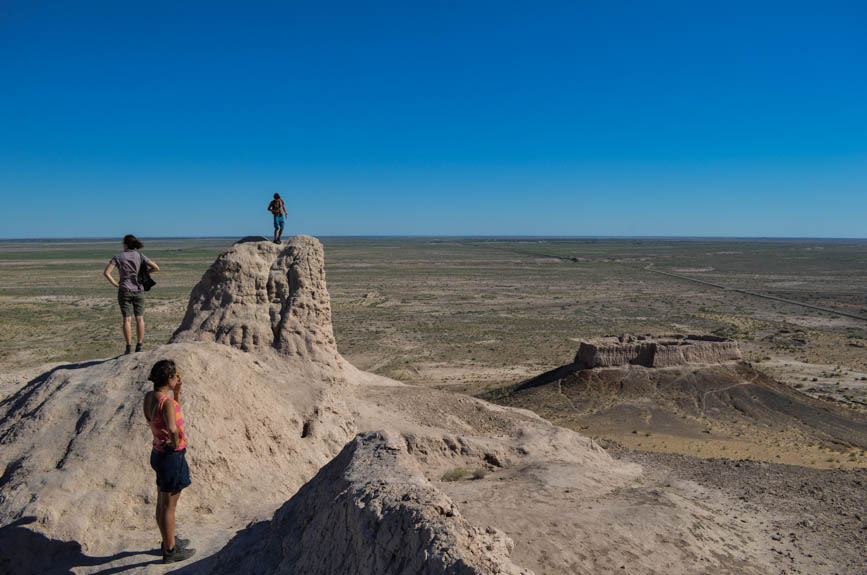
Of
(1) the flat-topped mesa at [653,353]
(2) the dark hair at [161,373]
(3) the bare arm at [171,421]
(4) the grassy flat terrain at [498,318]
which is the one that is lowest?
(4) the grassy flat terrain at [498,318]

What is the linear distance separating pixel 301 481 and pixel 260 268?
6.67 metres

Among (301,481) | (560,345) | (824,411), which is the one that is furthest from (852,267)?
(301,481)

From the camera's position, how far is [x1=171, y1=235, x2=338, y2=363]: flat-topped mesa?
13172 millimetres

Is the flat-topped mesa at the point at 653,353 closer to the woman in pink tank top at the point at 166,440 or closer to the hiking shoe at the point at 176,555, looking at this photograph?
the hiking shoe at the point at 176,555

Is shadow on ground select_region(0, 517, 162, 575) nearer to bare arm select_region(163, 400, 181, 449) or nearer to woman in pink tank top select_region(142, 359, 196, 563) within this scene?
woman in pink tank top select_region(142, 359, 196, 563)

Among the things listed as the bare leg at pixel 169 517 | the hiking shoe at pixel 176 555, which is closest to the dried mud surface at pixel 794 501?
the hiking shoe at pixel 176 555

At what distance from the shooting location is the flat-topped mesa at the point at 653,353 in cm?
2288

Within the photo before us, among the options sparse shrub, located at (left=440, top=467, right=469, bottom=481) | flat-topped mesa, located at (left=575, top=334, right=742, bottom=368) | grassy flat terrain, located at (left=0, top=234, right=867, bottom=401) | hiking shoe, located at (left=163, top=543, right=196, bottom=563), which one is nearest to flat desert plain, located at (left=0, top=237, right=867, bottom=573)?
grassy flat terrain, located at (left=0, top=234, right=867, bottom=401)

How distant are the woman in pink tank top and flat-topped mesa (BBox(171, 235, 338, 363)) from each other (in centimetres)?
763

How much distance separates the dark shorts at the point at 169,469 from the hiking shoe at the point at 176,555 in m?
0.79

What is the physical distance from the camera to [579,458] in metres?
13.7

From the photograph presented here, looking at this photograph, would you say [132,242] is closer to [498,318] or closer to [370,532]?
[370,532]

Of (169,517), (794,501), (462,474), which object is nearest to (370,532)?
(169,517)

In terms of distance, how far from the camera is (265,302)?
45.6 feet
